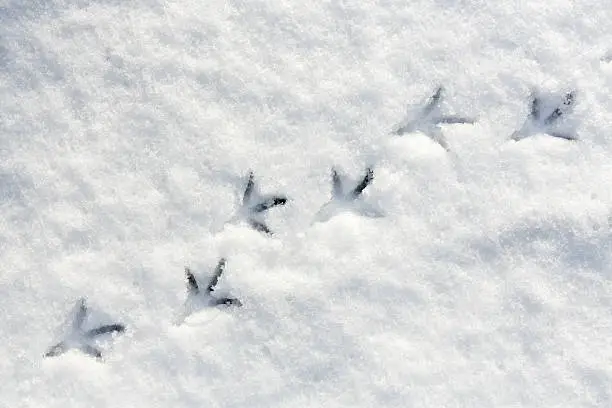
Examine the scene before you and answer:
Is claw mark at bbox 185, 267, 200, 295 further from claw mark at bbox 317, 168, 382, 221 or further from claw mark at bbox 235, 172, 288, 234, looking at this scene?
claw mark at bbox 317, 168, 382, 221

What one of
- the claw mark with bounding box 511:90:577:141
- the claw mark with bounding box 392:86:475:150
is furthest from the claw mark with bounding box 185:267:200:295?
the claw mark with bounding box 511:90:577:141

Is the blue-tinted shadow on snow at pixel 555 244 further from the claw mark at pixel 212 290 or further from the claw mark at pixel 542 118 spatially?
the claw mark at pixel 212 290

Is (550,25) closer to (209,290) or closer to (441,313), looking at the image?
(441,313)

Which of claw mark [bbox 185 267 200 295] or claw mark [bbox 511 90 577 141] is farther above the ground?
claw mark [bbox 511 90 577 141]

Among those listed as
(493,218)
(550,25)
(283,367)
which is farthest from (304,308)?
(550,25)

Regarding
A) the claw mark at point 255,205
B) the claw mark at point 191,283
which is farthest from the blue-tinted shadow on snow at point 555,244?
the claw mark at point 191,283

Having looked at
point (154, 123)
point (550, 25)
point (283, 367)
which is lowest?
point (283, 367)
